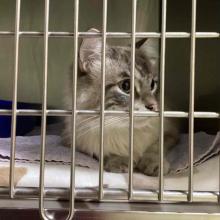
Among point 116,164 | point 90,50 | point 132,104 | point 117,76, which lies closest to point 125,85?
point 117,76

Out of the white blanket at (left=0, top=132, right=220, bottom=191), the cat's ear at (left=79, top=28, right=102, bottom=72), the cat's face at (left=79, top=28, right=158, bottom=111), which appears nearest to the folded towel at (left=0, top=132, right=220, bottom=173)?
the white blanket at (left=0, top=132, right=220, bottom=191)

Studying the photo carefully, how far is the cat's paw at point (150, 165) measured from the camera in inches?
38.2

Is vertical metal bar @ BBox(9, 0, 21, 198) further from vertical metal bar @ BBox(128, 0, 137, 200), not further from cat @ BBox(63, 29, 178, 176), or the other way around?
cat @ BBox(63, 29, 178, 176)

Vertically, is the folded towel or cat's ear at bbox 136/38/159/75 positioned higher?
cat's ear at bbox 136/38/159/75

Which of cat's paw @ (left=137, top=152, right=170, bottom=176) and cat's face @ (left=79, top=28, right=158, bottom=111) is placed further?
cat's face @ (left=79, top=28, right=158, bottom=111)

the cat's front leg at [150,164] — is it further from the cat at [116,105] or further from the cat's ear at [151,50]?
the cat's ear at [151,50]

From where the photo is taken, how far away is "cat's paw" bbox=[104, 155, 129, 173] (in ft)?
3.34

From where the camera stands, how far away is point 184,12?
144 centimetres

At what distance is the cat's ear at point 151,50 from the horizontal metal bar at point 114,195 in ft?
2.00

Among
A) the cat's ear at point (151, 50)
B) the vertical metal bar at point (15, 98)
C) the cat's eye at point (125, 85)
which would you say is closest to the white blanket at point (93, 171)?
the vertical metal bar at point (15, 98)

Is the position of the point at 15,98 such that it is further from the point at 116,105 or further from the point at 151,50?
the point at 151,50

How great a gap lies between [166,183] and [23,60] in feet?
3.14

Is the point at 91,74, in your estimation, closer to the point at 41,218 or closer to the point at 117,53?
the point at 117,53

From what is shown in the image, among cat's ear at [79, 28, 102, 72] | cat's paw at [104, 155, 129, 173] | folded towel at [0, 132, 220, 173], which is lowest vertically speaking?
cat's paw at [104, 155, 129, 173]
